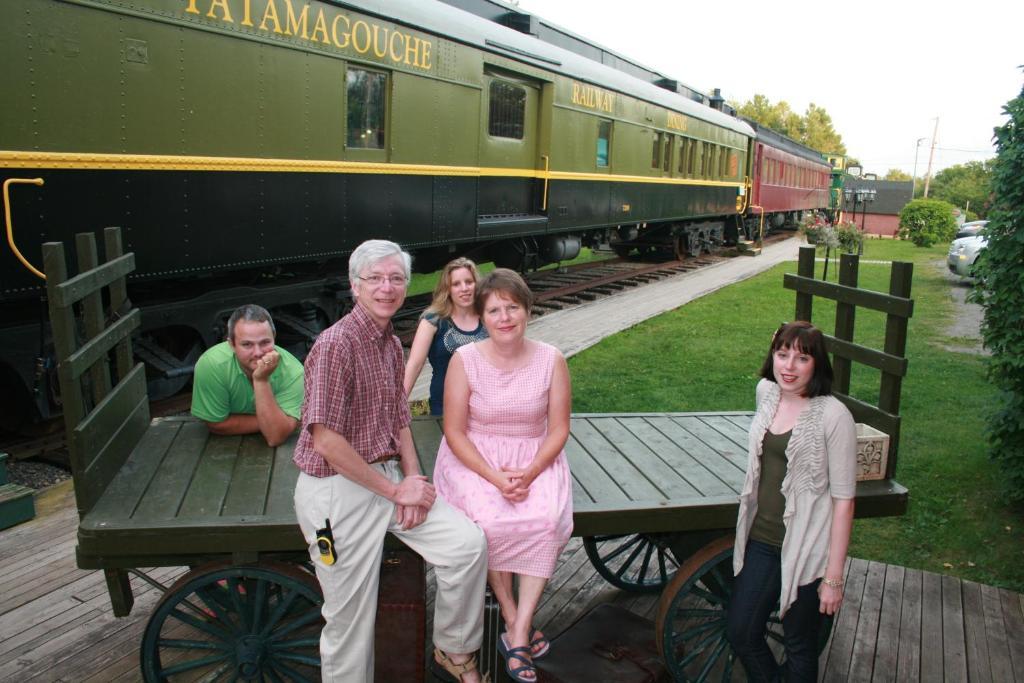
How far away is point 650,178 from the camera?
48.9ft

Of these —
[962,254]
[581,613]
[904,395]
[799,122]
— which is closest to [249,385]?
[581,613]

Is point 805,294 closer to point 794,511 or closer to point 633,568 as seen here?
point 794,511

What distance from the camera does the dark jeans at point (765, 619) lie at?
3061 mm

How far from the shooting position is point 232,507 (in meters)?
2.98

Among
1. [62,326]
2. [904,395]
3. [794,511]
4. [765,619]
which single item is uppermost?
[62,326]

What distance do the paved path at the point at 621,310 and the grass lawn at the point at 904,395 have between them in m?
0.27

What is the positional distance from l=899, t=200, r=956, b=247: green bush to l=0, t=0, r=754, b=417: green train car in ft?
87.5

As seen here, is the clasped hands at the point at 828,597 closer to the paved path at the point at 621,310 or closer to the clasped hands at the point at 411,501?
the clasped hands at the point at 411,501

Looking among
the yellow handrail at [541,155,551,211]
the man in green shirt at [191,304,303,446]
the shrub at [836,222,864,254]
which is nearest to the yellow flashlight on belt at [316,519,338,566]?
the man in green shirt at [191,304,303,446]

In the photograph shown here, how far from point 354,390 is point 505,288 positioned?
2.23 ft

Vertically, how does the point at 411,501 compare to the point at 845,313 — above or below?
below

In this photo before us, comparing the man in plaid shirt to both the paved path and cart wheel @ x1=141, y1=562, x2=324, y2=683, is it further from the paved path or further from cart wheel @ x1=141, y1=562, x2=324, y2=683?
the paved path

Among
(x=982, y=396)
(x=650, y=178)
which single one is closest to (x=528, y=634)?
(x=982, y=396)

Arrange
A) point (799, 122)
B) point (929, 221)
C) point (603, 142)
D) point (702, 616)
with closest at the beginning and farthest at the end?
1. point (702, 616)
2. point (603, 142)
3. point (929, 221)
4. point (799, 122)
